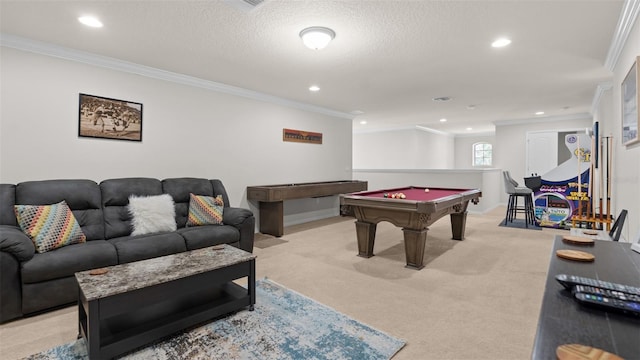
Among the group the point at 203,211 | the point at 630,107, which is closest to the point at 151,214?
the point at 203,211

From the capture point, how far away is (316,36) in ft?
9.35

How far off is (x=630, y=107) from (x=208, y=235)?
4179 mm

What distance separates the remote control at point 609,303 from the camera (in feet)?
3.04

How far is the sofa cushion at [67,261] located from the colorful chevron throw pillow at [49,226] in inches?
3.9

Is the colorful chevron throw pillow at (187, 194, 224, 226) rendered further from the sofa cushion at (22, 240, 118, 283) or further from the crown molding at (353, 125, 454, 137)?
the crown molding at (353, 125, 454, 137)

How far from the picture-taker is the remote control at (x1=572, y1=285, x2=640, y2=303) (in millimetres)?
1003

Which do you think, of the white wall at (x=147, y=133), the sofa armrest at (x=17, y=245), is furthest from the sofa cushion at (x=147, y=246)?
the white wall at (x=147, y=133)

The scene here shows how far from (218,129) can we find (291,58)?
1812mm

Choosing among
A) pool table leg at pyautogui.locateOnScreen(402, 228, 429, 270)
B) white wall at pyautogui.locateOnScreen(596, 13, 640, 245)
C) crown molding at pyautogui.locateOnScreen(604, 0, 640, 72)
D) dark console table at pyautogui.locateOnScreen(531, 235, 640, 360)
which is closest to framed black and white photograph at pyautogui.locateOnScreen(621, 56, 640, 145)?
white wall at pyautogui.locateOnScreen(596, 13, 640, 245)

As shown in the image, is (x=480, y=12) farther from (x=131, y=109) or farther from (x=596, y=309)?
(x=131, y=109)

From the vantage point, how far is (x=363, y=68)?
13.3 ft

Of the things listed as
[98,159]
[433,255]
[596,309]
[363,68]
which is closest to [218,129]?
[98,159]

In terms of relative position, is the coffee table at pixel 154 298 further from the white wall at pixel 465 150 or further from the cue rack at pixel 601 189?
the white wall at pixel 465 150

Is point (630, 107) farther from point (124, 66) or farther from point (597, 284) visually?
point (124, 66)
